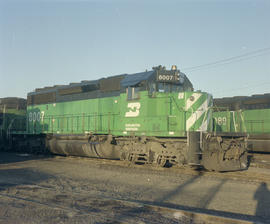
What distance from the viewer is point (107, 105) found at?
12.8 meters

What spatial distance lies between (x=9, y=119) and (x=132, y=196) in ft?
49.1

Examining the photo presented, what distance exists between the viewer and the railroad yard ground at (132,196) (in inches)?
195

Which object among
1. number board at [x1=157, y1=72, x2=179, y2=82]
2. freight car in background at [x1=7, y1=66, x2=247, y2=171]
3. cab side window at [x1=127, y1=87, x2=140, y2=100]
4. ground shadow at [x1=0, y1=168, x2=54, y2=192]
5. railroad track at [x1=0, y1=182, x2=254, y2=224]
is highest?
number board at [x1=157, y1=72, x2=179, y2=82]

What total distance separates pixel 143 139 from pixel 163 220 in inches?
233

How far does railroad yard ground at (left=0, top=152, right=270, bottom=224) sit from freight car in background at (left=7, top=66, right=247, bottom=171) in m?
0.68

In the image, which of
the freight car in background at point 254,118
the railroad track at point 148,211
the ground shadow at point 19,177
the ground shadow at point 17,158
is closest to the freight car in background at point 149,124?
the ground shadow at point 17,158

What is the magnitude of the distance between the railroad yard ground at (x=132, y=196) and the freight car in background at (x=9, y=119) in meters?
8.67

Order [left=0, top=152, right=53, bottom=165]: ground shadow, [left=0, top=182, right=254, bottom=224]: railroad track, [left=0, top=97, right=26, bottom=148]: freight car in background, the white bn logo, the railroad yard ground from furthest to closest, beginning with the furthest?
[left=0, top=97, right=26, bottom=148]: freight car in background, [left=0, top=152, right=53, bottom=165]: ground shadow, the white bn logo, the railroad yard ground, [left=0, top=182, right=254, bottom=224]: railroad track

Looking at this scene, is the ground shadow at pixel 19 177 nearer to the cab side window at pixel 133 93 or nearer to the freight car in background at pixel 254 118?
the cab side window at pixel 133 93

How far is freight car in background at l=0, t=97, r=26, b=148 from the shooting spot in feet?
61.0

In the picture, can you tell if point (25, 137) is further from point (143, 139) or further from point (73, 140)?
point (143, 139)

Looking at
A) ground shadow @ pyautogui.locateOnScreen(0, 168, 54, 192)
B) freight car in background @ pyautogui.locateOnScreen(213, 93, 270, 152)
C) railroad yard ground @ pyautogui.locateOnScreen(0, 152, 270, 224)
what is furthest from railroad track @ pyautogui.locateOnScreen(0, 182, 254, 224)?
freight car in background @ pyautogui.locateOnScreen(213, 93, 270, 152)

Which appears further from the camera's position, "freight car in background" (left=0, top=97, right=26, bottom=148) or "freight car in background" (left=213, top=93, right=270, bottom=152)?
"freight car in background" (left=0, top=97, right=26, bottom=148)

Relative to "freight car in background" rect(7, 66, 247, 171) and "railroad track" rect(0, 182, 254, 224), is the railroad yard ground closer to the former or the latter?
"railroad track" rect(0, 182, 254, 224)
